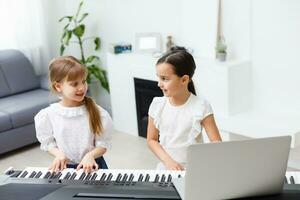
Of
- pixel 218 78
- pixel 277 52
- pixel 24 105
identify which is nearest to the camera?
pixel 277 52

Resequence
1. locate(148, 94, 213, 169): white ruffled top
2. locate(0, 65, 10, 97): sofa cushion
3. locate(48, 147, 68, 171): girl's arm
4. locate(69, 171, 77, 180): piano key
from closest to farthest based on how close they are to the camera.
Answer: locate(69, 171, 77, 180): piano key < locate(48, 147, 68, 171): girl's arm < locate(148, 94, 213, 169): white ruffled top < locate(0, 65, 10, 97): sofa cushion

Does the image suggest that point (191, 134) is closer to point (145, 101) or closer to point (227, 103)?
point (227, 103)

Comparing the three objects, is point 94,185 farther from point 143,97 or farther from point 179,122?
point 143,97

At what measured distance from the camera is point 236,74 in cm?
360

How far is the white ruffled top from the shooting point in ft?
6.75

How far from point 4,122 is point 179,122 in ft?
7.96

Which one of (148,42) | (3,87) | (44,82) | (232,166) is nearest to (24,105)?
(3,87)

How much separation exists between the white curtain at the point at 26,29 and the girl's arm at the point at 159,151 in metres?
3.23

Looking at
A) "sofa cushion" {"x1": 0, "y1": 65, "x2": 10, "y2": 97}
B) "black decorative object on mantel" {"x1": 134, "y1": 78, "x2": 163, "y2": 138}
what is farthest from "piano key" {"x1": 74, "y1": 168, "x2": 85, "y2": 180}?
"sofa cushion" {"x1": 0, "y1": 65, "x2": 10, "y2": 97}

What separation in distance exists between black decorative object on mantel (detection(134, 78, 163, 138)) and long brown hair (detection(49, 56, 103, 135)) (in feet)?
6.59

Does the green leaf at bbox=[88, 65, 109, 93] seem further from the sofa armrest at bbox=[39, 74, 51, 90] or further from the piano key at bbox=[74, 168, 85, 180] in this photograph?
the piano key at bbox=[74, 168, 85, 180]

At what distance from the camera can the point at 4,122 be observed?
4031 millimetres

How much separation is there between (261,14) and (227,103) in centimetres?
74

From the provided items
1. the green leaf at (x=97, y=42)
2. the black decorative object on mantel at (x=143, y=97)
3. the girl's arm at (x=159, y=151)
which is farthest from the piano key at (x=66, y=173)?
the green leaf at (x=97, y=42)
